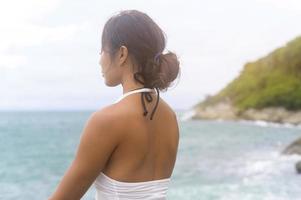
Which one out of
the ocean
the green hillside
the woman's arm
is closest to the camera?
the woman's arm

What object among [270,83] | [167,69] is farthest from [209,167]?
[270,83]

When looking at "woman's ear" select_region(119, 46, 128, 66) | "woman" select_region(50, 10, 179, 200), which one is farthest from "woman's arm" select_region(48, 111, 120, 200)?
"woman's ear" select_region(119, 46, 128, 66)

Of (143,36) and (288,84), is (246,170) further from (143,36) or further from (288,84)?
(288,84)

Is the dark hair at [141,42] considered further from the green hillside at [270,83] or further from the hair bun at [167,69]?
the green hillside at [270,83]

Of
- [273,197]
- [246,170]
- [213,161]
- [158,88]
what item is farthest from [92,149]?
[213,161]

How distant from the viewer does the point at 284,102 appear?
4231cm

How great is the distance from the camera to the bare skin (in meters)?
1.11

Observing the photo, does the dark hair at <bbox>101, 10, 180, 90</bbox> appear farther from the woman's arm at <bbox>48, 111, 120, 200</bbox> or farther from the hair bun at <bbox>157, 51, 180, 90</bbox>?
the woman's arm at <bbox>48, 111, 120, 200</bbox>

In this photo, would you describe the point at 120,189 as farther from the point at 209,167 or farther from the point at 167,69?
the point at 209,167

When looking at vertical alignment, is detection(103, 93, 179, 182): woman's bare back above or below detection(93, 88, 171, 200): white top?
above

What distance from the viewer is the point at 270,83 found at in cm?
4606

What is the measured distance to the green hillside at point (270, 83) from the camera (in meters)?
42.8

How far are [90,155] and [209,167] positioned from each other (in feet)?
65.7

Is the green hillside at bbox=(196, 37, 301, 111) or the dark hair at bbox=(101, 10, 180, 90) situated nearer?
the dark hair at bbox=(101, 10, 180, 90)
